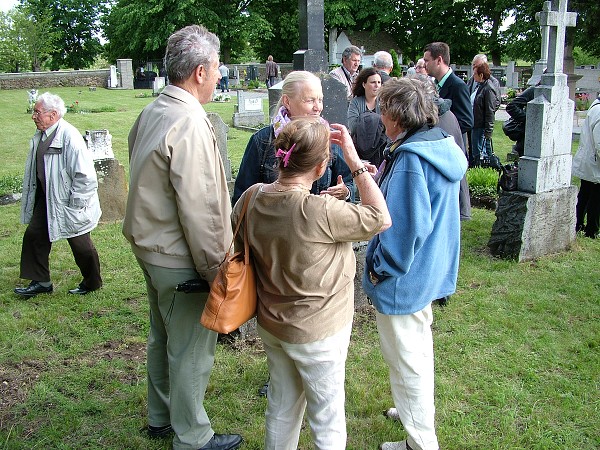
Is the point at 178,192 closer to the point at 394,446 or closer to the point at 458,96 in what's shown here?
the point at 394,446

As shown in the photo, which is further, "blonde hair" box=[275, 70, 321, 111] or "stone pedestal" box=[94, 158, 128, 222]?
"stone pedestal" box=[94, 158, 128, 222]

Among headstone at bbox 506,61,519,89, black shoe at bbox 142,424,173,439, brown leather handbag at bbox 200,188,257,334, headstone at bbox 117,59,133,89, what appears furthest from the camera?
headstone at bbox 117,59,133,89

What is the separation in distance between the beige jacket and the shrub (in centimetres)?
600

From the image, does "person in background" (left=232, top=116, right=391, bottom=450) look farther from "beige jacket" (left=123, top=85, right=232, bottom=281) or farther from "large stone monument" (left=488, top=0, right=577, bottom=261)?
"large stone monument" (left=488, top=0, right=577, bottom=261)

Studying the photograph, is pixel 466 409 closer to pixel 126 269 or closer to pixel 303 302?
pixel 303 302

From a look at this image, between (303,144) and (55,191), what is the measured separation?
3539 millimetres

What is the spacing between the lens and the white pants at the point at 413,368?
9.27 feet

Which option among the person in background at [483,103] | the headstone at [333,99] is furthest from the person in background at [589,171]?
the headstone at [333,99]

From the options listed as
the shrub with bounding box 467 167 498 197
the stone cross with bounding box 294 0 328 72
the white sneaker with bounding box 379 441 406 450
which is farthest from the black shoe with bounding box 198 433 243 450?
the shrub with bounding box 467 167 498 197

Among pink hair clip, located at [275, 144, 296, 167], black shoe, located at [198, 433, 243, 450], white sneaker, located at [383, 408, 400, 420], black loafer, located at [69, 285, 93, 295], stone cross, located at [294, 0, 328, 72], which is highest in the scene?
stone cross, located at [294, 0, 328, 72]

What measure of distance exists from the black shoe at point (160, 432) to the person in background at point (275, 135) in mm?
1350

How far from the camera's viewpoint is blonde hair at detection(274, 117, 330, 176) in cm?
223

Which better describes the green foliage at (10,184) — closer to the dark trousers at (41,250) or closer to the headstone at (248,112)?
the dark trousers at (41,250)

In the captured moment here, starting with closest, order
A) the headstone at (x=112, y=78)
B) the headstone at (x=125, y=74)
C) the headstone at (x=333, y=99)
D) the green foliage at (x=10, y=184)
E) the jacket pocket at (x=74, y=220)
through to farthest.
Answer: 1. the headstone at (x=333, y=99)
2. the jacket pocket at (x=74, y=220)
3. the green foliage at (x=10, y=184)
4. the headstone at (x=112, y=78)
5. the headstone at (x=125, y=74)
